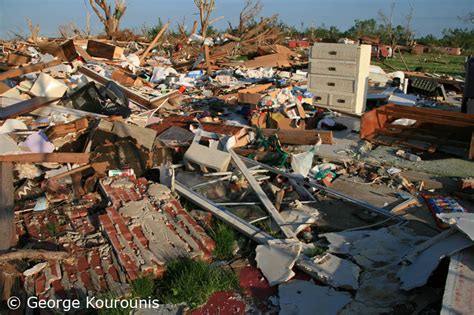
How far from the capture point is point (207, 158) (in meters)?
5.69

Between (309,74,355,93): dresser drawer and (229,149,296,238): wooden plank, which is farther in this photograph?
(309,74,355,93): dresser drawer

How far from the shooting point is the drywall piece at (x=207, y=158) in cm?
556

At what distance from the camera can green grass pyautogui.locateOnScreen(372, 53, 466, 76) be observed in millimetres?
15172

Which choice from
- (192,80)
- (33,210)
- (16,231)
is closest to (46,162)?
(33,210)

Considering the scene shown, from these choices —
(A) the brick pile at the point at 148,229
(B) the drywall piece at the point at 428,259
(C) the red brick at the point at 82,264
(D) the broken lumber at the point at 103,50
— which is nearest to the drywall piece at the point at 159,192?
(A) the brick pile at the point at 148,229

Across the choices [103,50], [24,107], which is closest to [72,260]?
[24,107]

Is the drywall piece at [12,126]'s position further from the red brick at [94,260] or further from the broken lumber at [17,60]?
the broken lumber at [17,60]

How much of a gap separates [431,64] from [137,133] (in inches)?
586

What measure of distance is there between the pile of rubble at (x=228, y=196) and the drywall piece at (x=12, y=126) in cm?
2

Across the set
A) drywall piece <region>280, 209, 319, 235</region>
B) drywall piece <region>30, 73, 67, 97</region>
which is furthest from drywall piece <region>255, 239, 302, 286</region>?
drywall piece <region>30, 73, 67, 97</region>

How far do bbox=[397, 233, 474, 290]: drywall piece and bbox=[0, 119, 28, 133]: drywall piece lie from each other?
5583 millimetres

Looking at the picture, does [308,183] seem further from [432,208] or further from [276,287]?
[276,287]

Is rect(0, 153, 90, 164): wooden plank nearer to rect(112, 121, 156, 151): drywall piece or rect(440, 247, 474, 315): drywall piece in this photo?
rect(112, 121, 156, 151): drywall piece

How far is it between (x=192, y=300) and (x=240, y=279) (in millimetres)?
514
